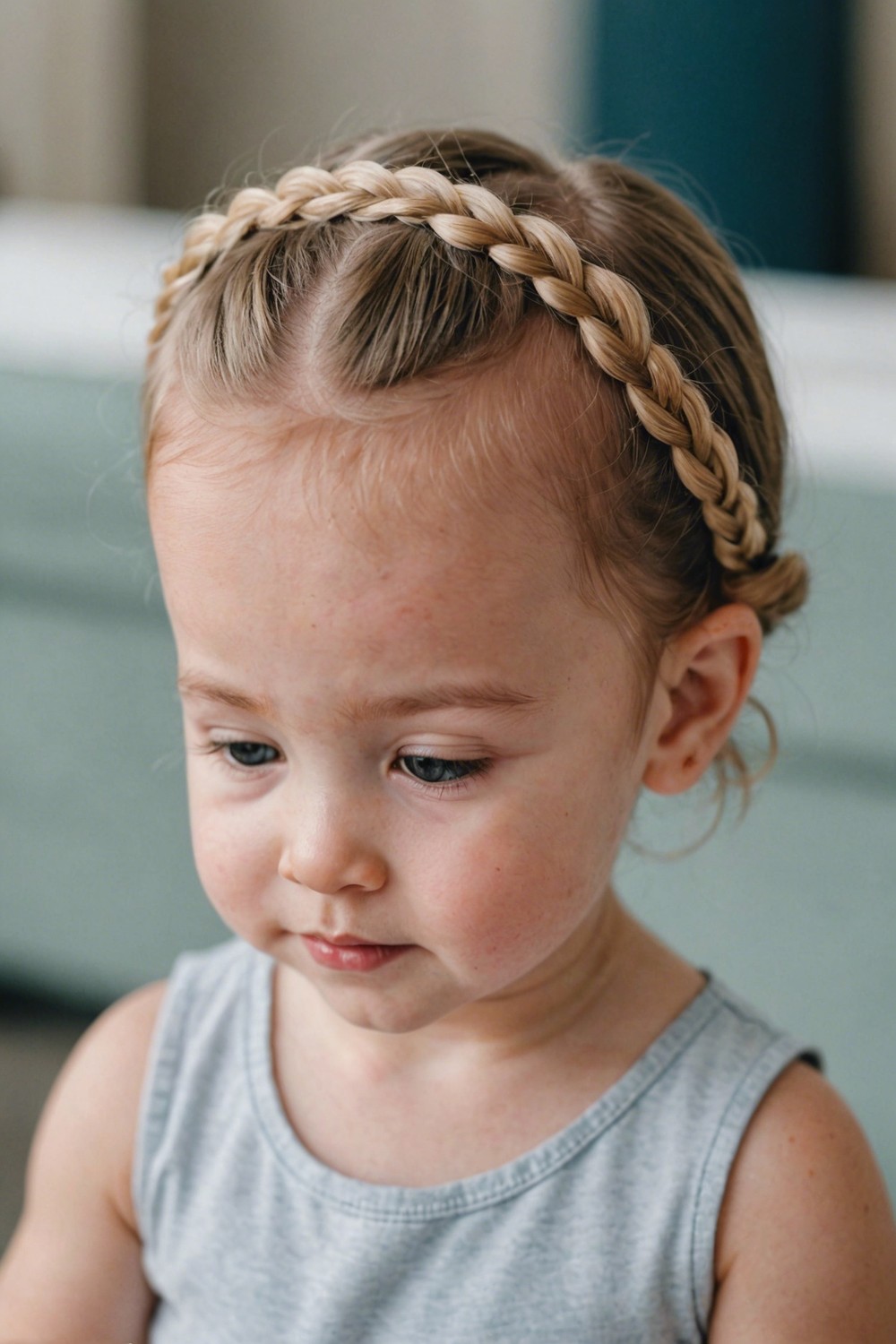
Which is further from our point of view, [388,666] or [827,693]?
[827,693]

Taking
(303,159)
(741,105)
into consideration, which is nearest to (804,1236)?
(303,159)

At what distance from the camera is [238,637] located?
68 centimetres

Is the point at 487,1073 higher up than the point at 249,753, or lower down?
lower down

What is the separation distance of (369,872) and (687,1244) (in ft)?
0.84

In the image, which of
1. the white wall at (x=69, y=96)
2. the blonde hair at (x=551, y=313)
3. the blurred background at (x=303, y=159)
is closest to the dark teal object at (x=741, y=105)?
the blurred background at (x=303, y=159)

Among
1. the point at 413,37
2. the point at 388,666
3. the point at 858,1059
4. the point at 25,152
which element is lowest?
the point at 858,1059

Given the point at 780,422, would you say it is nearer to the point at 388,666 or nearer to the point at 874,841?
the point at 388,666

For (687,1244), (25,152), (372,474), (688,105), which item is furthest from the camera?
(25,152)

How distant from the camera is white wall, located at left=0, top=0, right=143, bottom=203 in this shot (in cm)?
246

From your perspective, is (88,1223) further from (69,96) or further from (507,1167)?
(69,96)

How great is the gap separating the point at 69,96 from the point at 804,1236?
2262 millimetres

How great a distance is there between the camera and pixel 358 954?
2.36 ft

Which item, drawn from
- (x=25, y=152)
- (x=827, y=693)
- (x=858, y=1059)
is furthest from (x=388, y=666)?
(x=25, y=152)

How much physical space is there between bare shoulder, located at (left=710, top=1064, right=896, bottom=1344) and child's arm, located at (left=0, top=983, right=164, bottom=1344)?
1.12ft
